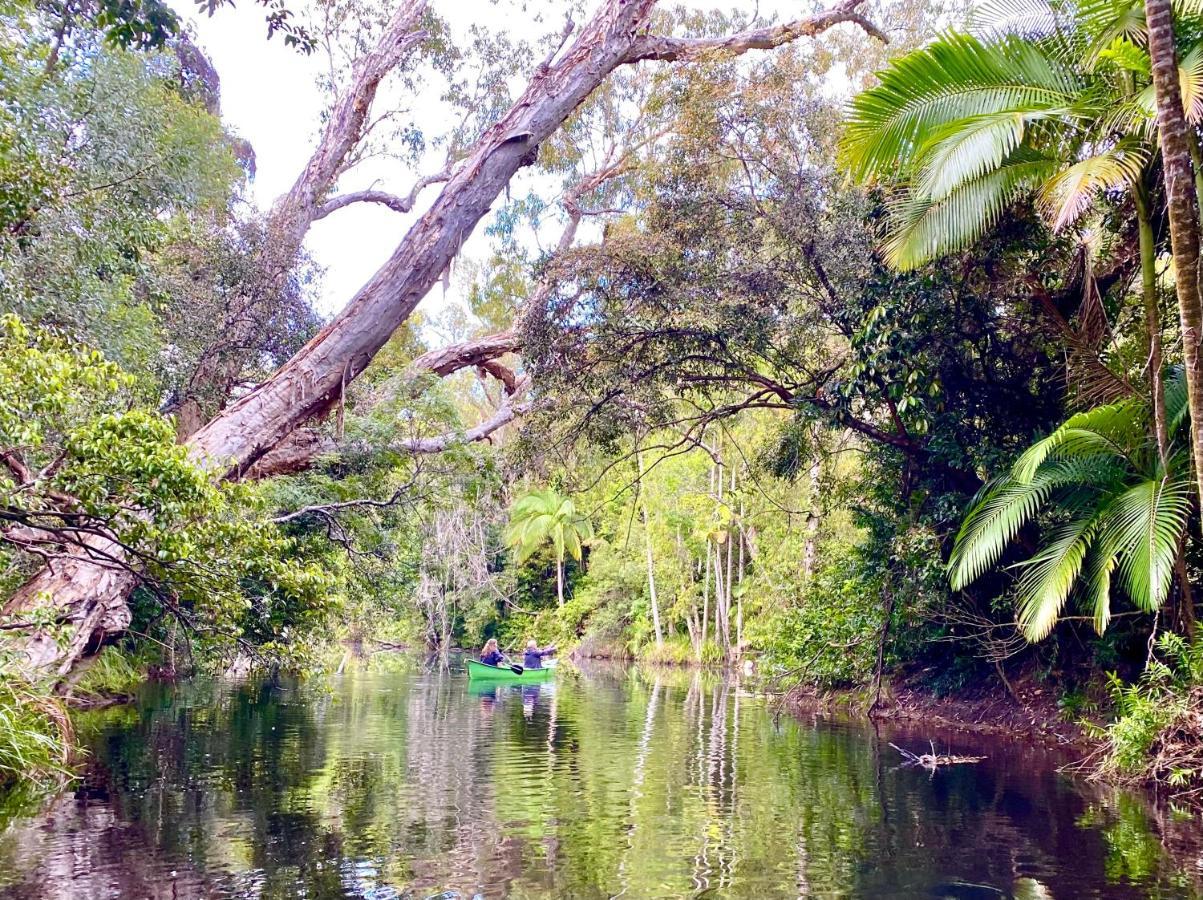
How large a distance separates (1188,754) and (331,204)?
15.8m

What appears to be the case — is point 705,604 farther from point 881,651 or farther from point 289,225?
point 289,225

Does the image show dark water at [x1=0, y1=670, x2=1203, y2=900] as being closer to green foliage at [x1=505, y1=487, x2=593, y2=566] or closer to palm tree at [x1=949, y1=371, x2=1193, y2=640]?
palm tree at [x1=949, y1=371, x2=1193, y2=640]

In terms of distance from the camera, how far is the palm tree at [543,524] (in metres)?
36.7

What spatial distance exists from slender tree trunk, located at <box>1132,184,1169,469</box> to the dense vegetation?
5 centimetres

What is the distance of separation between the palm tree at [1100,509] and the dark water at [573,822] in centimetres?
183

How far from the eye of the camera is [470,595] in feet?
132

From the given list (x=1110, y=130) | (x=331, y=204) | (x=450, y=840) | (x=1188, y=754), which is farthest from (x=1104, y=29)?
(x=331, y=204)

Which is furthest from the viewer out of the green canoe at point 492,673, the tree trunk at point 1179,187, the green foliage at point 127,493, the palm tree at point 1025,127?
the green canoe at point 492,673

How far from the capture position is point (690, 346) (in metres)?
13.5

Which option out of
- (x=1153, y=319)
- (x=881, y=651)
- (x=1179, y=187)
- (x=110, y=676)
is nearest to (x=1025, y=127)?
(x=1153, y=319)

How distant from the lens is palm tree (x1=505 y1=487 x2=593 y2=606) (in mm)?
36719

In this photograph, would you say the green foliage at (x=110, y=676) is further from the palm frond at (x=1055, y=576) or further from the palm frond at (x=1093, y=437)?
the palm frond at (x=1093, y=437)

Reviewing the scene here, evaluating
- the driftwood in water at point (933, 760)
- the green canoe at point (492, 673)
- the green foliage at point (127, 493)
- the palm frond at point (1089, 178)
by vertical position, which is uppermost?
the palm frond at point (1089, 178)

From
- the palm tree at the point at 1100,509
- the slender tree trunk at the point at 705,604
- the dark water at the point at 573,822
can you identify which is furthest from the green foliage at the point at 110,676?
the slender tree trunk at the point at 705,604
